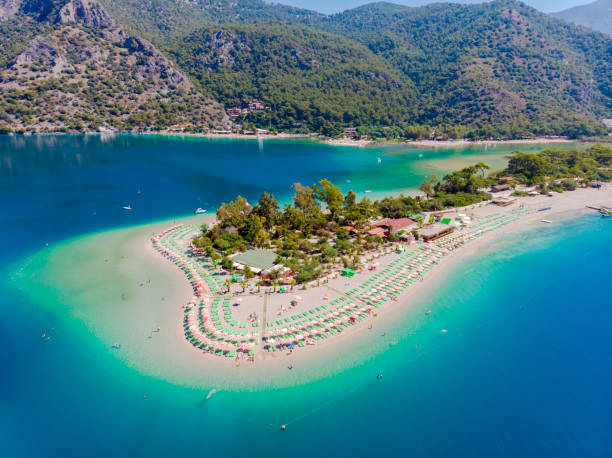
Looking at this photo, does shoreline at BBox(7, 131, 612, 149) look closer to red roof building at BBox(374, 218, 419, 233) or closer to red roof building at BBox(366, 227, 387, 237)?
red roof building at BBox(374, 218, 419, 233)

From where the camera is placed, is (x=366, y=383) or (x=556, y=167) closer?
(x=366, y=383)

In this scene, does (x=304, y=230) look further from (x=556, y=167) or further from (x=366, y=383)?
(x=556, y=167)

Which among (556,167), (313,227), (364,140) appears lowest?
Answer: (313,227)

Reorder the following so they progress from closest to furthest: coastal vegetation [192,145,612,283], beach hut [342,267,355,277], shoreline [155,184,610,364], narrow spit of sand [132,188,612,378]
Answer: narrow spit of sand [132,188,612,378] < shoreline [155,184,610,364] < beach hut [342,267,355,277] < coastal vegetation [192,145,612,283]

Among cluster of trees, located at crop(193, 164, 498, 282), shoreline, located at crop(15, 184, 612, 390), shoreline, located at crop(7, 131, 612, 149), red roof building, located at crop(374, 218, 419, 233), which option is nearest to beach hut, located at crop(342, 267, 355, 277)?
cluster of trees, located at crop(193, 164, 498, 282)

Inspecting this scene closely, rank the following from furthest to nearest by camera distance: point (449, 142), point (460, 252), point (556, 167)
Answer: point (449, 142) → point (556, 167) → point (460, 252)

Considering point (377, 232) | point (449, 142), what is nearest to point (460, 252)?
point (377, 232)

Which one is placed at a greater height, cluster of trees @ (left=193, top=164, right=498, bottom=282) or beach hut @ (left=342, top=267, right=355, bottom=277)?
cluster of trees @ (left=193, top=164, right=498, bottom=282)

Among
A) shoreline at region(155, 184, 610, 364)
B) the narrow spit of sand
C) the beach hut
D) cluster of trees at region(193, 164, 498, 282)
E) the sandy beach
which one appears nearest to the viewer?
the narrow spit of sand

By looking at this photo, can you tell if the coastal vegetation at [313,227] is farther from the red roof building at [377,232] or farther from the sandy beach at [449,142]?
the sandy beach at [449,142]
